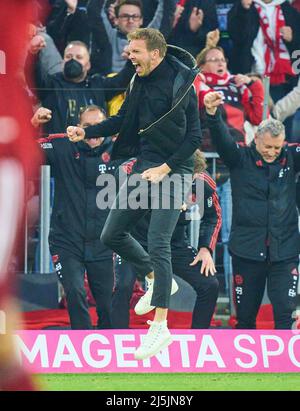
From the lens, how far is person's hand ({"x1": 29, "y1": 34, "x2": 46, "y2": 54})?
8.01 m

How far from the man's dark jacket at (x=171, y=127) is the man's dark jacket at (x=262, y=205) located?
1.03 metres

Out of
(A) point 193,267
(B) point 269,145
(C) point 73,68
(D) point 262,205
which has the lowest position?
(A) point 193,267

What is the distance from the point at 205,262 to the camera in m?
7.37

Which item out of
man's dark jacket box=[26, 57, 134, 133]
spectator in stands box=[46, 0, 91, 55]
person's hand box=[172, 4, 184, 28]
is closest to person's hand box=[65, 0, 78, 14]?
spectator in stands box=[46, 0, 91, 55]

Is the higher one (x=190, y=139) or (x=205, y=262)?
(x=190, y=139)

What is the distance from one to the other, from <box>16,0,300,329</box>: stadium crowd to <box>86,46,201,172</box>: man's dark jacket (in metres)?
0.11

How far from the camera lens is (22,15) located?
1.74 m

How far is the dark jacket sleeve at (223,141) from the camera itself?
23.5 feet

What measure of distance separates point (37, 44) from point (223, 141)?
2.01m

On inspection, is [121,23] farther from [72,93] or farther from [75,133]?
[75,133]

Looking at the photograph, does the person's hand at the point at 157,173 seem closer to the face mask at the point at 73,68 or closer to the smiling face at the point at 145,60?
the smiling face at the point at 145,60

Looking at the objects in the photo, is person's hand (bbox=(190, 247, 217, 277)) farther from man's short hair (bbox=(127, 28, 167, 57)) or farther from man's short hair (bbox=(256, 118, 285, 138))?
man's short hair (bbox=(127, 28, 167, 57))

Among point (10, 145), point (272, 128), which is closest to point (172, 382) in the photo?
point (272, 128)
